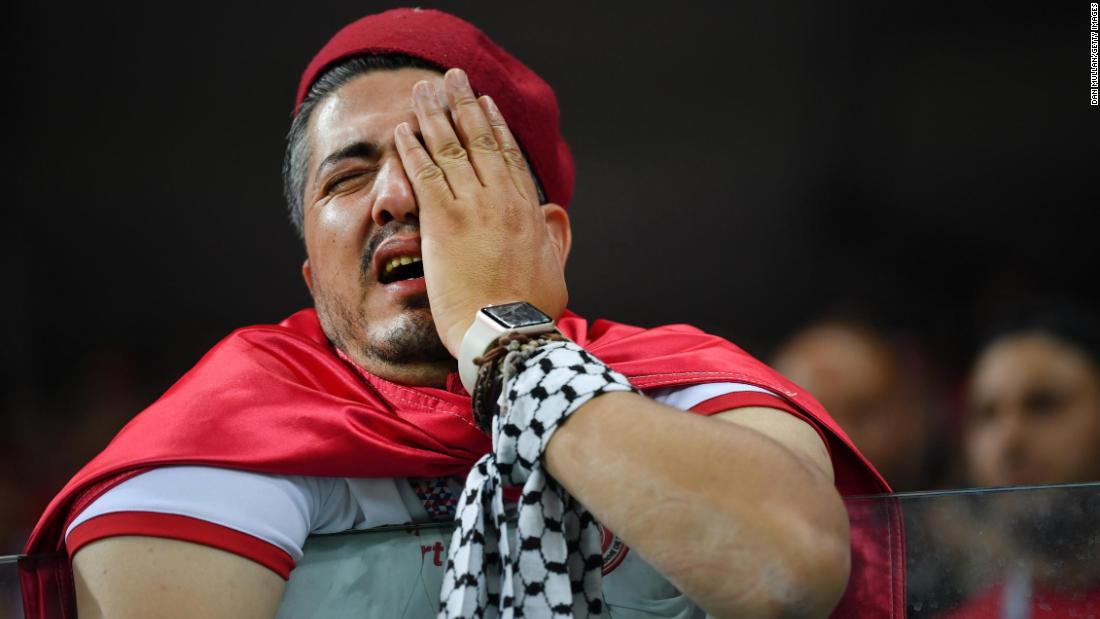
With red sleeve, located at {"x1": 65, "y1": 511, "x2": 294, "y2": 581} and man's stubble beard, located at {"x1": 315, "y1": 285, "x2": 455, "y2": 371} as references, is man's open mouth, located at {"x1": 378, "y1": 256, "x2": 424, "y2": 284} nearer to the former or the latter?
man's stubble beard, located at {"x1": 315, "y1": 285, "x2": 455, "y2": 371}

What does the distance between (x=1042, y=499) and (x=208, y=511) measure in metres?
0.74

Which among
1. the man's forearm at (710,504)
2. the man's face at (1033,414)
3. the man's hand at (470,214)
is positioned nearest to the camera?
the man's forearm at (710,504)

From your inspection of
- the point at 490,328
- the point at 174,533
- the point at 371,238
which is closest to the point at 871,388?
the point at 371,238

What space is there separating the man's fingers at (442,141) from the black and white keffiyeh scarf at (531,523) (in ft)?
0.85

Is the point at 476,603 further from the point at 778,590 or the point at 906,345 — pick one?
the point at 906,345

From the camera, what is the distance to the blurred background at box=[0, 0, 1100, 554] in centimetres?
256

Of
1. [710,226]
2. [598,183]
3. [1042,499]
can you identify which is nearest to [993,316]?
[710,226]

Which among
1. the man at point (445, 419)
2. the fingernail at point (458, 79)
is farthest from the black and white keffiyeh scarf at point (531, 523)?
the fingernail at point (458, 79)

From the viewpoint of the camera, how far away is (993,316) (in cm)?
256

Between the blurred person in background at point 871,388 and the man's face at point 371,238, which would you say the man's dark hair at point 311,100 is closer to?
the man's face at point 371,238

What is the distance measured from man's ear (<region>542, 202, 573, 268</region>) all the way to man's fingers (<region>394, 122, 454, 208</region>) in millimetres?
262

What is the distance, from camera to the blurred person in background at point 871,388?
2467 mm

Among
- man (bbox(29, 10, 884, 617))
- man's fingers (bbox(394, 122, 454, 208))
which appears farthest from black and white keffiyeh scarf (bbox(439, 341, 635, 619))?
man's fingers (bbox(394, 122, 454, 208))

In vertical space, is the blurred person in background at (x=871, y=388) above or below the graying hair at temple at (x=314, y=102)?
below
